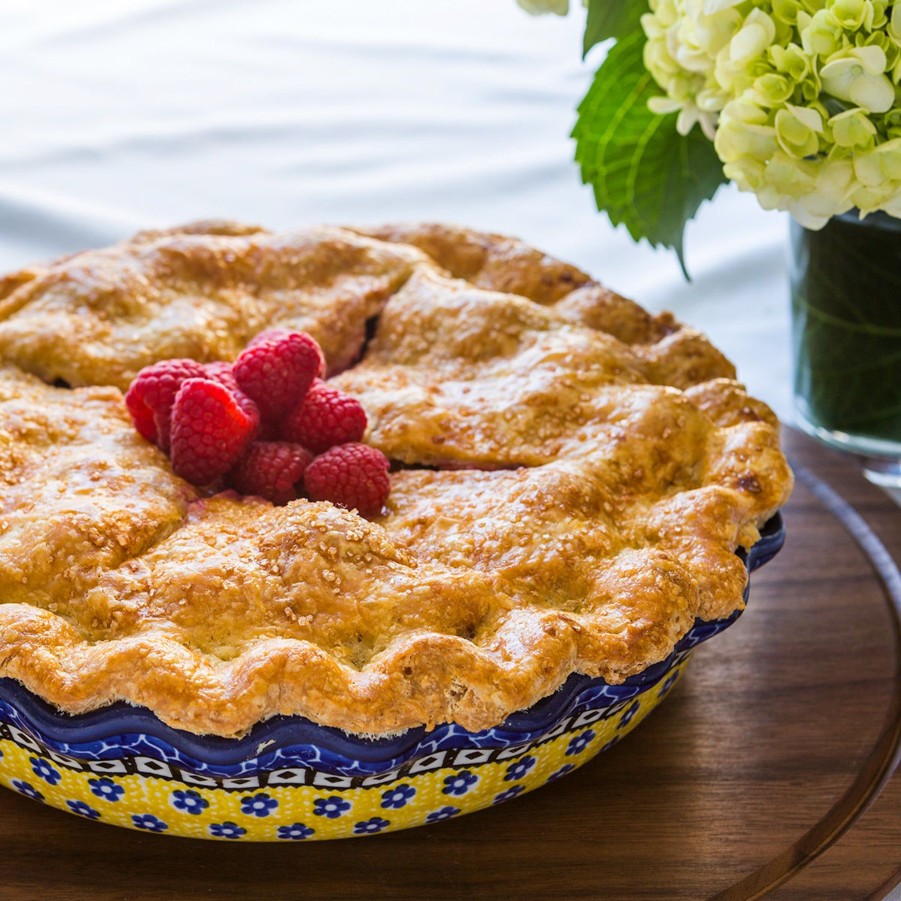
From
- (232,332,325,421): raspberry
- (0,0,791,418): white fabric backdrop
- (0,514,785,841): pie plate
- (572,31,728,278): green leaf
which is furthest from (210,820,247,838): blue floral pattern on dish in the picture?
(0,0,791,418): white fabric backdrop

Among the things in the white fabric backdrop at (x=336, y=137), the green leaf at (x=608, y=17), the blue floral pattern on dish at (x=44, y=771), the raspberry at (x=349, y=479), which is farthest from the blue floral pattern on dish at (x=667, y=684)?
the white fabric backdrop at (x=336, y=137)

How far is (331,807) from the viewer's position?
1410 mm

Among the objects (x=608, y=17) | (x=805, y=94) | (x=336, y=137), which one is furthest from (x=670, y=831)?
(x=336, y=137)

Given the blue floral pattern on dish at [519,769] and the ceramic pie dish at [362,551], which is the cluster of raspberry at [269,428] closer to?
the ceramic pie dish at [362,551]

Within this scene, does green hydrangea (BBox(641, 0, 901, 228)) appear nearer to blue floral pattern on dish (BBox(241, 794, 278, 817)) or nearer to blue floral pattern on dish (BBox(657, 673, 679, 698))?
blue floral pattern on dish (BBox(657, 673, 679, 698))

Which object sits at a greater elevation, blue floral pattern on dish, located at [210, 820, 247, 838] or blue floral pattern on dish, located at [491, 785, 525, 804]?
blue floral pattern on dish, located at [210, 820, 247, 838]

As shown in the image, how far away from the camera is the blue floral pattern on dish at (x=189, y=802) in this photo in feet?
4.56

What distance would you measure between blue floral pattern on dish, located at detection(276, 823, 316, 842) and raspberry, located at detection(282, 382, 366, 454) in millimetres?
458

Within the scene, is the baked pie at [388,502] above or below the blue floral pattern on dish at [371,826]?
above

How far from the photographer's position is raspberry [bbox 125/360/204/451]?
5.24ft

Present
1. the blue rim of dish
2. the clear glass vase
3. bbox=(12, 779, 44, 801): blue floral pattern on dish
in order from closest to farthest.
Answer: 1. the blue rim of dish
2. bbox=(12, 779, 44, 801): blue floral pattern on dish
3. the clear glass vase

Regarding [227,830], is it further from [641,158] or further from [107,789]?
→ [641,158]

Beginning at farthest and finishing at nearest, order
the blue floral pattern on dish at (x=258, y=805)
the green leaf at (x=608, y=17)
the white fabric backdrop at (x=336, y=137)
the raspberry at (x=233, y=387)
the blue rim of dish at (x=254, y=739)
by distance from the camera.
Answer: the white fabric backdrop at (x=336, y=137) < the green leaf at (x=608, y=17) < the raspberry at (x=233, y=387) < the blue floral pattern on dish at (x=258, y=805) < the blue rim of dish at (x=254, y=739)

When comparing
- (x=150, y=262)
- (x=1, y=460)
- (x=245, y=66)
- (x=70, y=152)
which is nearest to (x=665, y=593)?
(x=1, y=460)
